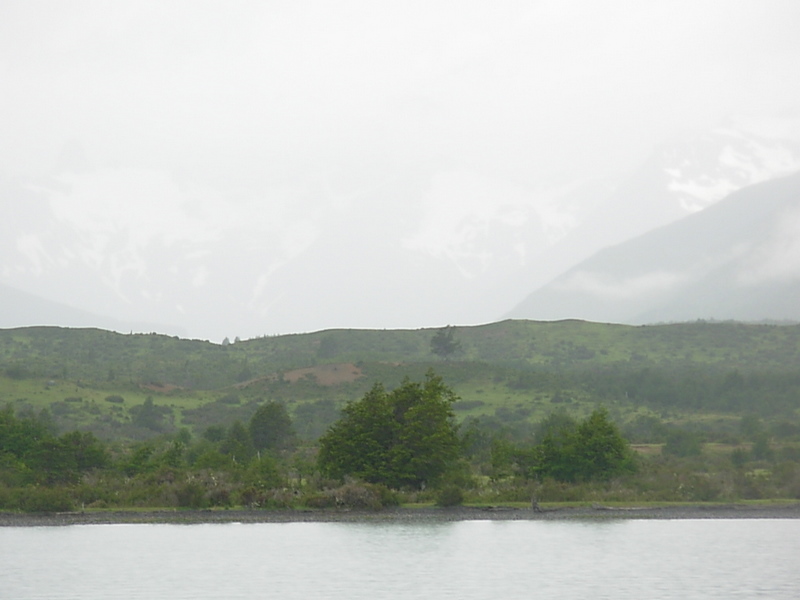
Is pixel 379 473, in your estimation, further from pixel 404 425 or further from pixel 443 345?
pixel 443 345

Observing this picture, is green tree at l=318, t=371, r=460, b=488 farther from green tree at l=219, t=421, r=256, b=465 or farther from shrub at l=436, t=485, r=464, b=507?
green tree at l=219, t=421, r=256, b=465

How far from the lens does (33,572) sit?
1193 inches

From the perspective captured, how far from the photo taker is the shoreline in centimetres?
4428

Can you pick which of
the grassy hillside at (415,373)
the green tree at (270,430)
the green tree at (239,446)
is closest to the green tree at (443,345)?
the grassy hillside at (415,373)

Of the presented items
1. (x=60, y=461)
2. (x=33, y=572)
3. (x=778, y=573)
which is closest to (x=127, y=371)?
(x=60, y=461)

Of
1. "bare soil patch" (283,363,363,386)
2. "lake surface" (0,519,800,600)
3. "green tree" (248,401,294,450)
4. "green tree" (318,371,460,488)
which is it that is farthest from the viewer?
"bare soil patch" (283,363,363,386)

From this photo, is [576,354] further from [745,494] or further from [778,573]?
[778,573]

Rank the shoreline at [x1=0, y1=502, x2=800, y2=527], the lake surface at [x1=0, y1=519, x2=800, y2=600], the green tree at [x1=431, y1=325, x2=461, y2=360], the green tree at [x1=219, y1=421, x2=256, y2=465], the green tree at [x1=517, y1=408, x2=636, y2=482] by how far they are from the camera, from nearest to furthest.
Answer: the lake surface at [x1=0, y1=519, x2=800, y2=600]
the shoreline at [x1=0, y1=502, x2=800, y2=527]
the green tree at [x1=517, y1=408, x2=636, y2=482]
the green tree at [x1=219, y1=421, x2=256, y2=465]
the green tree at [x1=431, y1=325, x2=461, y2=360]

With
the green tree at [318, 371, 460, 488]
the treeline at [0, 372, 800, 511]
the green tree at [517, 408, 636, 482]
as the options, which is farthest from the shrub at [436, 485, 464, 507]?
the green tree at [517, 408, 636, 482]

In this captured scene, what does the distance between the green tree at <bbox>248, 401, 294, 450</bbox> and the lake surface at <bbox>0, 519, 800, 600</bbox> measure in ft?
94.9

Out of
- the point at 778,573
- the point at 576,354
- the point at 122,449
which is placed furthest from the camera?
the point at 576,354

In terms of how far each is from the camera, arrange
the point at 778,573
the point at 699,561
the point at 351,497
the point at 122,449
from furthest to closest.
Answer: the point at 122,449, the point at 351,497, the point at 699,561, the point at 778,573

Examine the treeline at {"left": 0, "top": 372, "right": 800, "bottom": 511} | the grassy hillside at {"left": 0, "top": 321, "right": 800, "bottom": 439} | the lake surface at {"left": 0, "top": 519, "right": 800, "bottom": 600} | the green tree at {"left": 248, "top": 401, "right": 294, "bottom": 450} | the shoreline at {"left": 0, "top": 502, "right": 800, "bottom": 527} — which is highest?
the grassy hillside at {"left": 0, "top": 321, "right": 800, "bottom": 439}

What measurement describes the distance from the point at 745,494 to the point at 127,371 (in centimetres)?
8917
